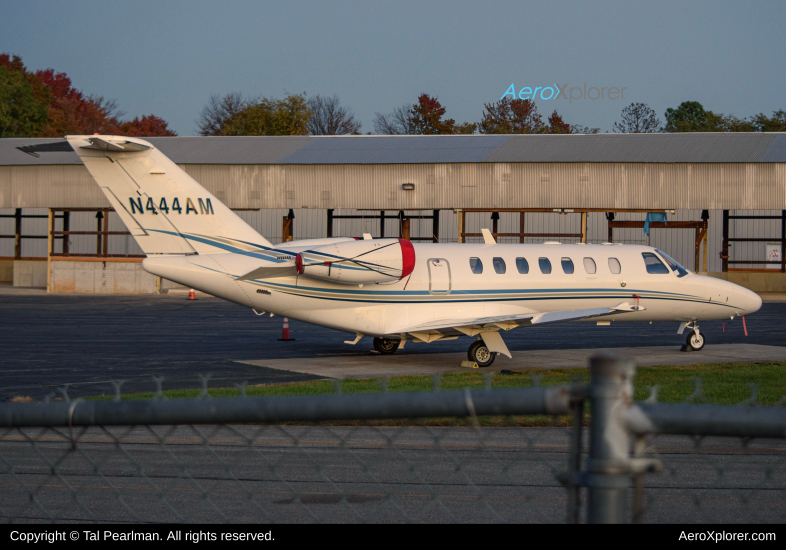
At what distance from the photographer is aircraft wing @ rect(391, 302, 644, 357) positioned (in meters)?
17.2

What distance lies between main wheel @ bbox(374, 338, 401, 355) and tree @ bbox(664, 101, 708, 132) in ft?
254

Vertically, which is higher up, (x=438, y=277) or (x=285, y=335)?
(x=438, y=277)

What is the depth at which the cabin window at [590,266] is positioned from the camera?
63.6 feet

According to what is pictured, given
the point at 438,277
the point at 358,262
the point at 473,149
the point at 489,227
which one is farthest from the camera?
the point at 489,227

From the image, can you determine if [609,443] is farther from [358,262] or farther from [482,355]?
[482,355]

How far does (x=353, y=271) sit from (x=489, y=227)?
37452 mm

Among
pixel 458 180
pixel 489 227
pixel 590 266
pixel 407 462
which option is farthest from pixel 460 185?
pixel 407 462

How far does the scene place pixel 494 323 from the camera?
17156mm

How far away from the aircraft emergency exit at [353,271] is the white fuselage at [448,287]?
0.02m

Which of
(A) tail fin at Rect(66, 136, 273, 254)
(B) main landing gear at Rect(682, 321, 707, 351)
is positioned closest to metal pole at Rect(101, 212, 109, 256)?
(A) tail fin at Rect(66, 136, 273, 254)

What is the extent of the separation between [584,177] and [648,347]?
836 inches

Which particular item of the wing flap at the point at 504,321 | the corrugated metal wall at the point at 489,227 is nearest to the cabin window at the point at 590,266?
the wing flap at the point at 504,321

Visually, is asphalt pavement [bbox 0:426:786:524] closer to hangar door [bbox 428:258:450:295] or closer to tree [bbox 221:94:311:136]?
hangar door [bbox 428:258:450:295]

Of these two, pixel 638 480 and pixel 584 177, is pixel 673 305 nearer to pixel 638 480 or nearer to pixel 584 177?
pixel 638 480
